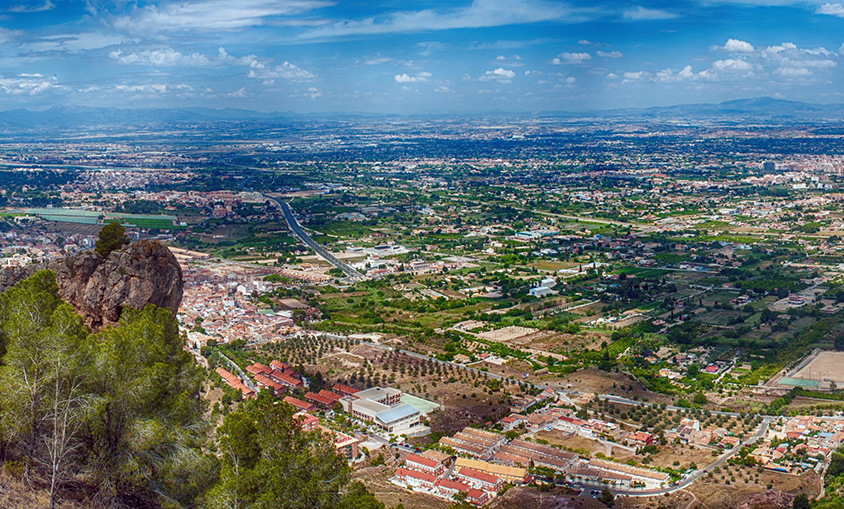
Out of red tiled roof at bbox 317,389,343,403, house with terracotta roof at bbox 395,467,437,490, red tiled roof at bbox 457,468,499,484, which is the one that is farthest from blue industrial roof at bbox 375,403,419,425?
red tiled roof at bbox 457,468,499,484

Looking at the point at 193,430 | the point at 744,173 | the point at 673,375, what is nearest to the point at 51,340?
the point at 193,430

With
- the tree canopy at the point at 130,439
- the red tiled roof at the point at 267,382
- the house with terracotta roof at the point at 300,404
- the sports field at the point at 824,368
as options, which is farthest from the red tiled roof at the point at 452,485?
the sports field at the point at 824,368

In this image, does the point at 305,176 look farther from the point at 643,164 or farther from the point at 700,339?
the point at 700,339

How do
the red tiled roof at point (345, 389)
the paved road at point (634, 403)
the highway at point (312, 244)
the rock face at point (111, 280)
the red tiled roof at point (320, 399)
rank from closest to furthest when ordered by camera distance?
the rock face at point (111, 280)
the paved road at point (634, 403)
the red tiled roof at point (320, 399)
the red tiled roof at point (345, 389)
the highway at point (312, 244)

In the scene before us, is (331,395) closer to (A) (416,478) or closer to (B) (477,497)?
(A) (416,478)

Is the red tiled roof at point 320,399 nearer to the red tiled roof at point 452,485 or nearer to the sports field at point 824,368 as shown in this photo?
the red tiled roof at point 452,485

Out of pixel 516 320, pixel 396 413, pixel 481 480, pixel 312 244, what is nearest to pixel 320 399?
pixel 396 413
